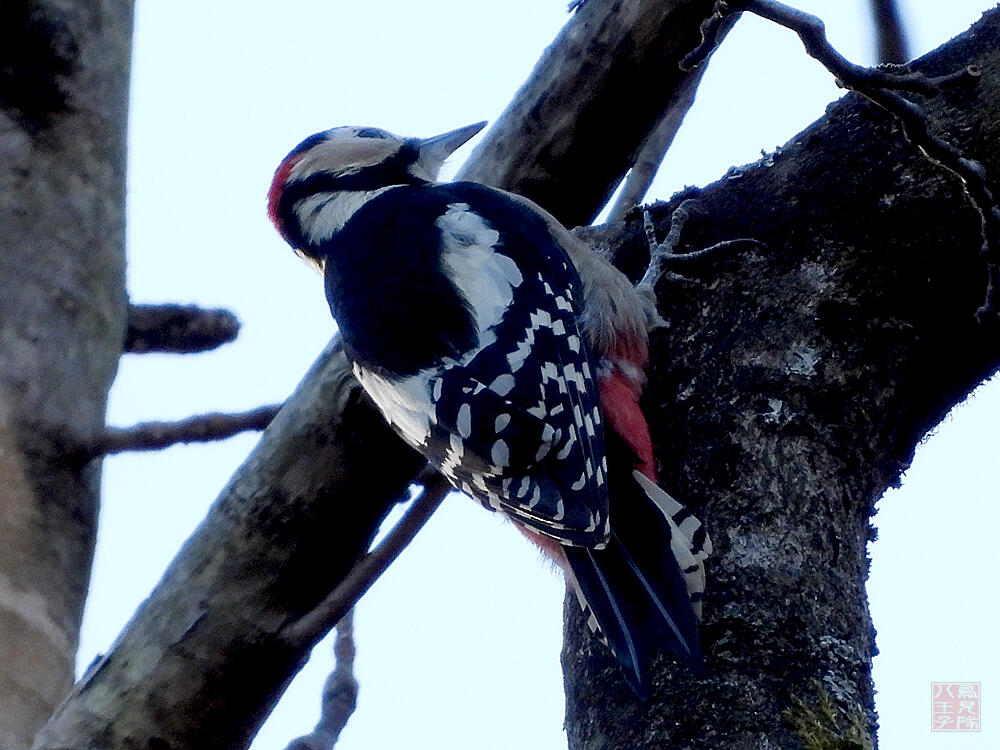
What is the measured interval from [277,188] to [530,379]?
1284 mm

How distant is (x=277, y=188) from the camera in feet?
9.89

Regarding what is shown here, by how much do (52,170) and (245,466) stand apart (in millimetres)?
660

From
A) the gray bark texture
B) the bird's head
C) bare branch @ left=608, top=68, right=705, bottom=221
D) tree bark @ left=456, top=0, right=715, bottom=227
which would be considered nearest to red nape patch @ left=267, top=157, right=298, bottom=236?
the bird's head

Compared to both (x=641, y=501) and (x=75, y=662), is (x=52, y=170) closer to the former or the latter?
(x=75, y=662)

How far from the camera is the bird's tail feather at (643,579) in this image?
140 centimetres

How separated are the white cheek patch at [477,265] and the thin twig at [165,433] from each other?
451 mm

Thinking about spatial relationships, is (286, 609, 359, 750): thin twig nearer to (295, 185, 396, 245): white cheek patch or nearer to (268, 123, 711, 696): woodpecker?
(268, 123, 711, 696): woodpecker

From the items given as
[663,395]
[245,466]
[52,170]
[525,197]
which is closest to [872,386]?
[663,395]

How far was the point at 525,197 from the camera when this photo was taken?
2139 mm

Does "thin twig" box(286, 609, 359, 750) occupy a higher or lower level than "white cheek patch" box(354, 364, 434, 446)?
lower

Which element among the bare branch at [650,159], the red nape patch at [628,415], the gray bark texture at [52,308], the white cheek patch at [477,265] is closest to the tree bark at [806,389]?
the red nape patch at [628,415]

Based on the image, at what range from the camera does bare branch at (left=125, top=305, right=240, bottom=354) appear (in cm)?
222

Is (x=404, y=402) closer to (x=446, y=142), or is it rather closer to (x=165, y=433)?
(x=165, y=433)

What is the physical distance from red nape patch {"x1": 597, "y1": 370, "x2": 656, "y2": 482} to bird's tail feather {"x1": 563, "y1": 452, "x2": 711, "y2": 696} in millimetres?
37
